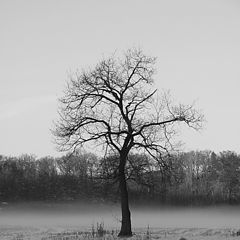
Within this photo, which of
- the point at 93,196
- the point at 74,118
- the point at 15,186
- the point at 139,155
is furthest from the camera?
the point at 15,186

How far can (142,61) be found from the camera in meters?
25.4

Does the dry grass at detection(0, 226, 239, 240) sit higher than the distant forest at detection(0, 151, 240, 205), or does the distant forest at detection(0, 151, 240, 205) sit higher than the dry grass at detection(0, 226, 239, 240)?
the distant forest at detection(0, 151, 240, 205)

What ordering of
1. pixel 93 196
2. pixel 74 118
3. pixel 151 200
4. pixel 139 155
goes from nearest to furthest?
1. pixel 74 118
2. pixel 139 155
3. pixel 151 200
4. pixel 93 196

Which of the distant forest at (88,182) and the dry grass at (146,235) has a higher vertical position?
the distant forest at (88,182)

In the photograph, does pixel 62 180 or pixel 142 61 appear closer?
pixel 142 61

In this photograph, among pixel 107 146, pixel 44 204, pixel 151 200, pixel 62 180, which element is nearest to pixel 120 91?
pixel 107 146

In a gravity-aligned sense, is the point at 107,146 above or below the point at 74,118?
below

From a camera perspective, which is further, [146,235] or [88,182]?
[88,182]

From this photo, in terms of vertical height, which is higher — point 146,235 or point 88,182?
point 88,182

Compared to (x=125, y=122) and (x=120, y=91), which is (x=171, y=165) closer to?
(x=125, y=122)

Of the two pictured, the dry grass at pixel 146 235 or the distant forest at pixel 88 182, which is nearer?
the dry grass at pixel 146 235

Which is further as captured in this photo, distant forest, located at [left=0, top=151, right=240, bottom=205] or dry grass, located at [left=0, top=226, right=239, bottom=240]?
distant forest, located at [left=0, top=151, right=240, bottom=205]


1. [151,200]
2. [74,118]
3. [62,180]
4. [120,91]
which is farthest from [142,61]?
[62,180]

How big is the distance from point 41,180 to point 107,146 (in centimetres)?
8737
